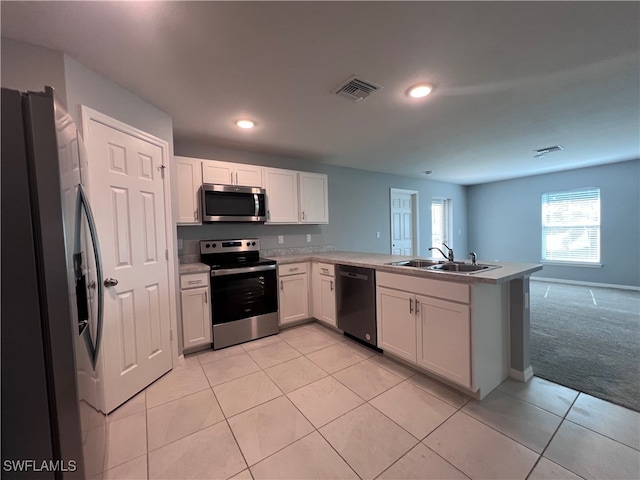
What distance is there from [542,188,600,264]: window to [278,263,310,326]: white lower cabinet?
5.78m

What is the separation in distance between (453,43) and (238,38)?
1297mm

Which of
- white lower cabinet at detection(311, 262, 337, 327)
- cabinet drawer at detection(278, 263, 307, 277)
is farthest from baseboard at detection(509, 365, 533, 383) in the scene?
cabinet drawer at detection(278, 263, 307, 277)

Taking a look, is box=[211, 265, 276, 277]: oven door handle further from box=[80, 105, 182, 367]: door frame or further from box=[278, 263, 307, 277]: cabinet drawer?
box=[80, 105, 182, 367]: door frame

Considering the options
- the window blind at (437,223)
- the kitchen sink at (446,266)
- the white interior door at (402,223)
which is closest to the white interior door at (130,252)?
the kitchen sink at (446,266)

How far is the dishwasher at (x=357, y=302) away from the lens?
8.58ft

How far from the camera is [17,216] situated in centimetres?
77

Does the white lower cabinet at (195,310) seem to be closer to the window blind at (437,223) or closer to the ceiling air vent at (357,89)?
the ceiling air vent at (357,89)

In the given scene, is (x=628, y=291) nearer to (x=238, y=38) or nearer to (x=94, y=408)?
(x=238, y=38)

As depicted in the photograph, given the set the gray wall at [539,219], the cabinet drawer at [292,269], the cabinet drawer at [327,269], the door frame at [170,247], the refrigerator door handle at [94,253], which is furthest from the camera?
the gray wall at [539,219]

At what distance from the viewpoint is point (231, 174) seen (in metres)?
3.10

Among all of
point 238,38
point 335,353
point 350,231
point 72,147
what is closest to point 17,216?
point 72,147

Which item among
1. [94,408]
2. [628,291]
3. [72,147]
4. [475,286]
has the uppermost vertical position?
[72,147]

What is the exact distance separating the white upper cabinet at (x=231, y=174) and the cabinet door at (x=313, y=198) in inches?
25.5

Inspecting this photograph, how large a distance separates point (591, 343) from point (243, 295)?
3767 millimetres
